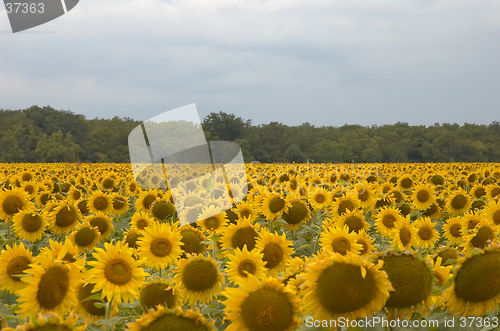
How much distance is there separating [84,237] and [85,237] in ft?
0.04

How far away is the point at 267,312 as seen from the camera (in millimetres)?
1686

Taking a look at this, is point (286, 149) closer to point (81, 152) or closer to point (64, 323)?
point (81, 152)

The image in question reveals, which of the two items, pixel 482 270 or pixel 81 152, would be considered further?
pixel 81 152

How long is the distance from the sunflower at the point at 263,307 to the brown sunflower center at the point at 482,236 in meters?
2.57

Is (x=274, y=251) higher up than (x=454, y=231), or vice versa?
(x=274, y=251)

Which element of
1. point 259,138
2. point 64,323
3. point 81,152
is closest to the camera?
point 64,323

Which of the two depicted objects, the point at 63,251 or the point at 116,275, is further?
the point at 116,275

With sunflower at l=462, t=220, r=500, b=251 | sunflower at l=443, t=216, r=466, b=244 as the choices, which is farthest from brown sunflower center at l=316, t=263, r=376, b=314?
sunflower at l=443, t=216, r=466, b=244

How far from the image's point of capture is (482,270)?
5.89ft

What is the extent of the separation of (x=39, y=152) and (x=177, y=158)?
51421 millimetres

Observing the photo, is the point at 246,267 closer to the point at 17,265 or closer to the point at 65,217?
the point at 17,265

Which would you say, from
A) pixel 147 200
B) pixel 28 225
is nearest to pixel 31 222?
pixel 28 225

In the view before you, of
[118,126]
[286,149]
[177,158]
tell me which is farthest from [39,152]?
[177,158]

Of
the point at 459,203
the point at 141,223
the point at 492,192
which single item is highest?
the point at 141,223
